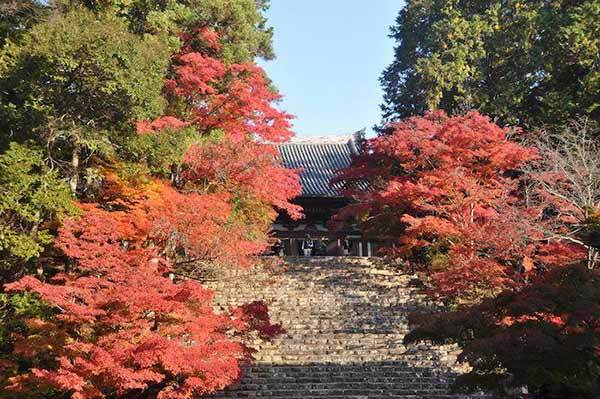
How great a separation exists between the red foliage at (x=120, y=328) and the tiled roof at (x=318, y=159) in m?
15.6

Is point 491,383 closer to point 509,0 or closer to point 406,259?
point 406,259

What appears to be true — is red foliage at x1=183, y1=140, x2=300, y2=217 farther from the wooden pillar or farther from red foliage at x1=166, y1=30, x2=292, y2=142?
the wooden pillar

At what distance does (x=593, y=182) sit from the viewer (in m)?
15.5

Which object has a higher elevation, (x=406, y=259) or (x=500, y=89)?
(x=500, y=89)

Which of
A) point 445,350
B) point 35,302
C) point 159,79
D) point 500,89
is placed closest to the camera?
point 35,302

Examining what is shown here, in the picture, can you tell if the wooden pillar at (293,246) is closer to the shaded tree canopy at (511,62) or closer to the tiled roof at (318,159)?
the tiled roof at (318,159)

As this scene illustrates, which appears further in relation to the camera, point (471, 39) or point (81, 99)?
point (471, 39)

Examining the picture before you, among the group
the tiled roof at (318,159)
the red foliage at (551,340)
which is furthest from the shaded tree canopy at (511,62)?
the red foliage at (551,340)

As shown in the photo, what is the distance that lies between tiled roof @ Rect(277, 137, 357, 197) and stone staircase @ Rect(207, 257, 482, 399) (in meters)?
6.22

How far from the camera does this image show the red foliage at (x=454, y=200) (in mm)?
17125

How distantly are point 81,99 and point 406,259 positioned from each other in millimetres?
13045

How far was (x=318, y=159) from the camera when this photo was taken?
3256 centimetres

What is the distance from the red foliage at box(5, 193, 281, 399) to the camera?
1112cm

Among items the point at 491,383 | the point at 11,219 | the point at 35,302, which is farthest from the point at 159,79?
the point at 491,383
